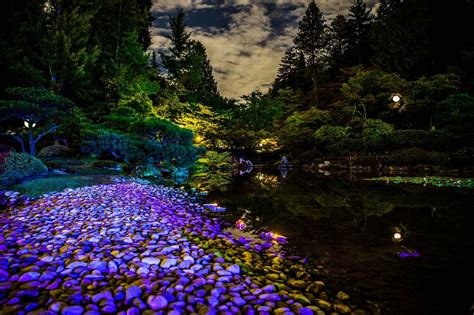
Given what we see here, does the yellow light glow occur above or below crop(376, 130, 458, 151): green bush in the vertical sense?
above

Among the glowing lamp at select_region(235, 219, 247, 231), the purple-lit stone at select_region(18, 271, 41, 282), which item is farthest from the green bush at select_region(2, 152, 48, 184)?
the glowing lamp at select_region(235, 219, 247, 231)

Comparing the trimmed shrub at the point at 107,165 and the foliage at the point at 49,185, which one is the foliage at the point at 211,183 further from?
the trimmed shrub at the point at 107,165

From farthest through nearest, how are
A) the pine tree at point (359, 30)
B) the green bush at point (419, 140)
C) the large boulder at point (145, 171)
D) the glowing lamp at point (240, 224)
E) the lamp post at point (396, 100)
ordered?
the pine tree at point (359, 30) → the lamp post at point (396, 100) → the green bush at point (419, 140) → the large boulder at point (145, 171) → the glowing lamp at point (240, 224)

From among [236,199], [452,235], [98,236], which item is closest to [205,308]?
[98,236]

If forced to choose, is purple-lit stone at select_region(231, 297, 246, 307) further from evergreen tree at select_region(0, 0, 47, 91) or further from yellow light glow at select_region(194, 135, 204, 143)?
yellow light glow at select_region(194, 135, 204, 143)

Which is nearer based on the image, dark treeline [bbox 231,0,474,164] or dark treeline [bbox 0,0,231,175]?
dark treeline [bbox 0,0,231,175]

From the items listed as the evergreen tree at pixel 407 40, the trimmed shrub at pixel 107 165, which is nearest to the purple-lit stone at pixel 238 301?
the trimmed shrub at pixel 107 165

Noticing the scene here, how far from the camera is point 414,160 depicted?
17547 millimetres

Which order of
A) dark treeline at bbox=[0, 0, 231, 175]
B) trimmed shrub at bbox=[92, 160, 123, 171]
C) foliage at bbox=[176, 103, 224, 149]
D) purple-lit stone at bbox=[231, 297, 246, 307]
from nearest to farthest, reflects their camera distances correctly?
purple-lit stone at bbox=[231, 297, 246, 307] → dark treeline at bbox=[0, 0, 231, 175] → trimmed shrub at bbox=[92, 160, 123, 171] → foliage at bbox=[176, 103, 224, 149]

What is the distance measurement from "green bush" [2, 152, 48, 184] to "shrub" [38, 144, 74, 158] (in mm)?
8634

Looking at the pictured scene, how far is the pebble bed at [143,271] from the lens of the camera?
227 cm

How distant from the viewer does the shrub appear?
58.0 ft

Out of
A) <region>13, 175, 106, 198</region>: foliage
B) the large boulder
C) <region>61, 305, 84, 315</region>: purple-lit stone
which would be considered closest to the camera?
<region>61, 305, 84, 315</region>: purple-lit stone

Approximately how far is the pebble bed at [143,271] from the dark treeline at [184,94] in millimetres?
8191
